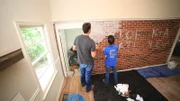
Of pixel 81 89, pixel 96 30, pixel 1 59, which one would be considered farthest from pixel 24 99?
pixel 96 30

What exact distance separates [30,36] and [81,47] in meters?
0.91

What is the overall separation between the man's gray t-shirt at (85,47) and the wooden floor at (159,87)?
2.98 feet

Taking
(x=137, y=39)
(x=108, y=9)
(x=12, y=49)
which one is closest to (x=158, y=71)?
(x=137, y=39)

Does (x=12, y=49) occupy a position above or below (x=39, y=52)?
above

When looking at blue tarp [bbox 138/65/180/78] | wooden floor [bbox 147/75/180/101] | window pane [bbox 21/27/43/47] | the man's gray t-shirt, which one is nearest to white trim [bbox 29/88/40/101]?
window pane [bbox 21/27/43/47]

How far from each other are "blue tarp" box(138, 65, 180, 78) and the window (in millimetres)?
2782

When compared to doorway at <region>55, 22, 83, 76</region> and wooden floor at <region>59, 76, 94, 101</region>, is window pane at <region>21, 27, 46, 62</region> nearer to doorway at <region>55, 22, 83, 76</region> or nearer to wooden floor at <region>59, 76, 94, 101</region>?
doorway at <region>55, 22, 83, 76</region>

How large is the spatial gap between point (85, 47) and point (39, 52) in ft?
3.04

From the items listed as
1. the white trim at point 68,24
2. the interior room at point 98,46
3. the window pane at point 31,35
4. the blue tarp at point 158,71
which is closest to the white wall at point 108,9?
the interior room at point 98,46

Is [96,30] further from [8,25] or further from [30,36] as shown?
[8,25]

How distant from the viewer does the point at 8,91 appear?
0.79m

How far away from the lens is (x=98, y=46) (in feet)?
8.06

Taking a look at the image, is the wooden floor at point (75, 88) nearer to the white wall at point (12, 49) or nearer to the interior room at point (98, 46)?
the interior room at point (98, 46)

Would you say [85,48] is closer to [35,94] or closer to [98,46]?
[98,46]
